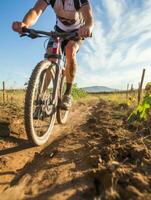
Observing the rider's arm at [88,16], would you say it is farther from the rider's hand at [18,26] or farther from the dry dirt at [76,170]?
the dry dirt at [76,170]

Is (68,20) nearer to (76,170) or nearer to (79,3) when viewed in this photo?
(79,3)

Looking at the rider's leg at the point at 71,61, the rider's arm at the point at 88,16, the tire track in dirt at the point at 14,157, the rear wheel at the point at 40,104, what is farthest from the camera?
the rider's leg at the point at 71,61

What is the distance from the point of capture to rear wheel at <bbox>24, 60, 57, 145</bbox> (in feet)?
13.6

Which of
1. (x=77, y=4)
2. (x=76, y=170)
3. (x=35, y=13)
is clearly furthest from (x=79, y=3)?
(x=76, y=170)

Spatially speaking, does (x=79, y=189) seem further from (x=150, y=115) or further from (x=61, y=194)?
(x=150, y=115)

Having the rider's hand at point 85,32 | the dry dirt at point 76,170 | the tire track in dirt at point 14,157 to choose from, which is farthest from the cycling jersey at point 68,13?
the dry dirt at point 76,170

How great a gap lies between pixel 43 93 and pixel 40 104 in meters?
0.19

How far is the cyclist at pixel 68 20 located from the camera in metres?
4.96

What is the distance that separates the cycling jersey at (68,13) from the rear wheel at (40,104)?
0.95 meters

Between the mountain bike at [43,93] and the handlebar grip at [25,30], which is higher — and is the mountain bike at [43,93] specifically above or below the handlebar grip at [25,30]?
below

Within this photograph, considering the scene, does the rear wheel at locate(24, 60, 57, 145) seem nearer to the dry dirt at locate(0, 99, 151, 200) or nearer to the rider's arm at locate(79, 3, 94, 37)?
the dry dirt at locate(0, 99, 151, 200)

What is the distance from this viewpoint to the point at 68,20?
5.40 m

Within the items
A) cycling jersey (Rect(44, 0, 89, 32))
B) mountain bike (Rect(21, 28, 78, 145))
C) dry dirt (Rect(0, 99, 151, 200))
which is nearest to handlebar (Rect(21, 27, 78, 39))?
mountain bike (Rect(21, 28, 78, 145))

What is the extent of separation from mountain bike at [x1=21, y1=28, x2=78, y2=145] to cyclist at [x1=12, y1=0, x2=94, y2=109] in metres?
0.18
